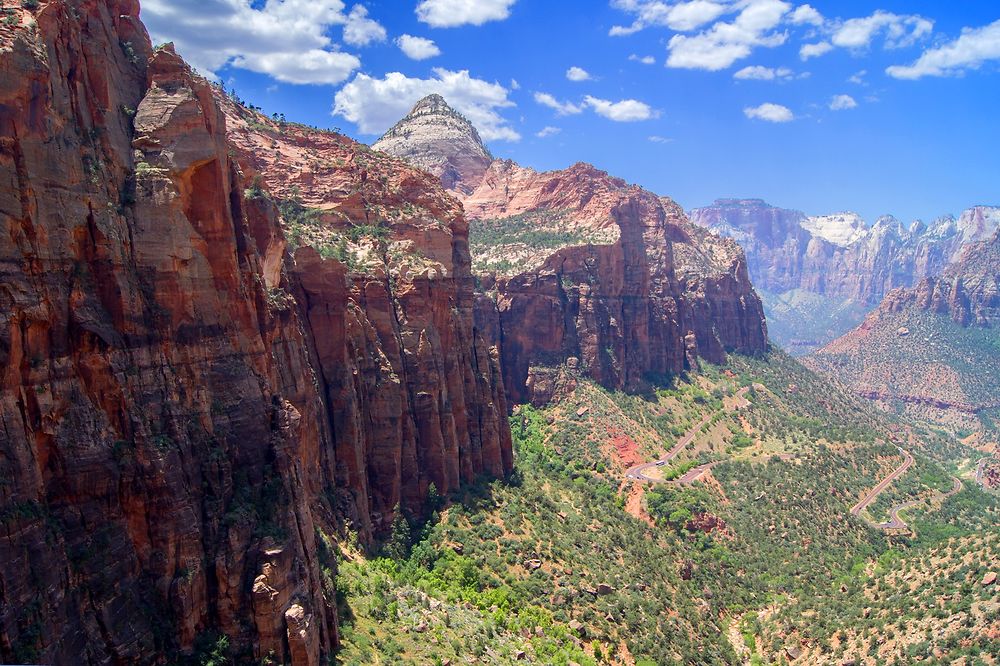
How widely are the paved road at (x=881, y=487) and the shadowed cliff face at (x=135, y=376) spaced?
80.6m

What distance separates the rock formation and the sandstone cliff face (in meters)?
0.22

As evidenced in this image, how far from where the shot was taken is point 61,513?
90.4ft

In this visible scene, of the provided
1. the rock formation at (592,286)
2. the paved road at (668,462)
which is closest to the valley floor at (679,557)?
the paved road at (668,462)

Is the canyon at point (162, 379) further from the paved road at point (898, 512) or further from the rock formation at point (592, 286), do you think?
the paved road at point (898, 512)

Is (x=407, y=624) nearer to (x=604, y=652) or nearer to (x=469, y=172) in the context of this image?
(x=604, y=652)

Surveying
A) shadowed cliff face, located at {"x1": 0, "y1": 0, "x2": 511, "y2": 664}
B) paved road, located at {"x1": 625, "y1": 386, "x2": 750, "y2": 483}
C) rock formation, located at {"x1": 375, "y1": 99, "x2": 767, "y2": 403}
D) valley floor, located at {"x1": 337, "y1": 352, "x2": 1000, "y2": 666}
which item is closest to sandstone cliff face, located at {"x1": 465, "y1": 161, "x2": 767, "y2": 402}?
rock formation, located at {"x1": 375, "y1": 99, "x2": 767, "y2": 403}

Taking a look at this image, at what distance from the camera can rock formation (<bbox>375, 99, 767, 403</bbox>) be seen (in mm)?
119000

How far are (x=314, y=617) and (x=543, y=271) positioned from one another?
295 feet

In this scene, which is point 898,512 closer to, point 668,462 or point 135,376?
point 668,462

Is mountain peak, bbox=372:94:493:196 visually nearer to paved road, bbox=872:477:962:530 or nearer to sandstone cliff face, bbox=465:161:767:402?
sandstone cliff face, bbox=465:161:767:402

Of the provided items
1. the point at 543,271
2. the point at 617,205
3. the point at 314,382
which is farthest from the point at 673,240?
the point at 314,382

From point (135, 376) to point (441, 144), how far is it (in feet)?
521

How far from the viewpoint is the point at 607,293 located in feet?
425

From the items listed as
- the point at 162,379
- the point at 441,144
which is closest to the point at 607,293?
the point at 441,144
